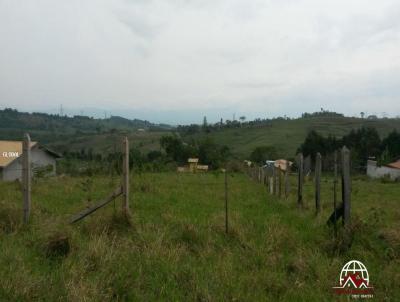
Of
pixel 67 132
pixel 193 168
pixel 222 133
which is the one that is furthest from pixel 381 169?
pixel 67 132

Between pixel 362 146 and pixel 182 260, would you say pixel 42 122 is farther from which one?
pixel 182 260

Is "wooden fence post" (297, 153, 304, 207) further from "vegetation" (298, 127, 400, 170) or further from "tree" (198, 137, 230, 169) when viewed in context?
"vegetation" (298, 127, 400, 170)

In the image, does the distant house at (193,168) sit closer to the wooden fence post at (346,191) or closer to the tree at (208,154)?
the tree at (208,154)

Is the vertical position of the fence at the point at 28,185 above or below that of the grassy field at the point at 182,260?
above

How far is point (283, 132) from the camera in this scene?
113 meters

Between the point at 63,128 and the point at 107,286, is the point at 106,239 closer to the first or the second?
the point at 107,286

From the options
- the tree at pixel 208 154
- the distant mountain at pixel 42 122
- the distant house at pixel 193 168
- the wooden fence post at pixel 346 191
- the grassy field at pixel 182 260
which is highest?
the distant mountain at pixel 42 122

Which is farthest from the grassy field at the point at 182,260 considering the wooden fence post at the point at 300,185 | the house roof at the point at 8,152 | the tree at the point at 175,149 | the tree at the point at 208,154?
the tree at the point at 175,149

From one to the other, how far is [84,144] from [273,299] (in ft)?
339

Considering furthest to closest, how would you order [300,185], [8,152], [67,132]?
1. [67,132]
2. [8,152]
3. [300,185]

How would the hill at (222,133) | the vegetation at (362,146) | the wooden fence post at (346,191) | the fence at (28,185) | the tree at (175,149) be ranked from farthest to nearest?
the hill at (222,133), the tree at (175,149), the vegetation at (362,146), the fence at (28,185), the wooden fence post at (346,191)

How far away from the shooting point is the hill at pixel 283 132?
9800 cm

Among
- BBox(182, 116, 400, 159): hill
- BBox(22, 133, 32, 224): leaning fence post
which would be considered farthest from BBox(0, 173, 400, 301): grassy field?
BBox(182, 116, 400, 159): hill

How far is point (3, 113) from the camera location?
139375 mm
